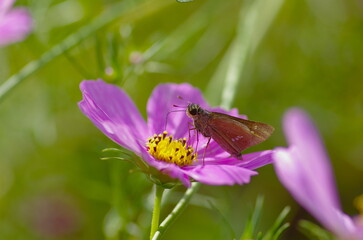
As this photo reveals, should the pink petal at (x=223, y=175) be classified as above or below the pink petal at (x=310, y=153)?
below

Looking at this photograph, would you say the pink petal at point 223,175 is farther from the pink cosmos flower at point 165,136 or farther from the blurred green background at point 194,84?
the blurred green background at point 194,84

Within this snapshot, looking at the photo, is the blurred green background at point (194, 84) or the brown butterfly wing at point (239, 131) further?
the blurred green background at point (194, 84)

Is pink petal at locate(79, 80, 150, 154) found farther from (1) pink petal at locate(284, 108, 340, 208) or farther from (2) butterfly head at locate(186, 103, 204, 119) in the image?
(1) pink petal at locate(284, 108, 340, 208)

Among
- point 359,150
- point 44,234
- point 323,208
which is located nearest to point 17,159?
point 44,234

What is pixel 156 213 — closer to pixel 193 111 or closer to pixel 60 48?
pixel 193 111

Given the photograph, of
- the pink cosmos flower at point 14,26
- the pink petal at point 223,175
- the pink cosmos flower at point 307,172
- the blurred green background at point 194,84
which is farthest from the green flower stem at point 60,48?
the pink cosmos flower at point 307,172

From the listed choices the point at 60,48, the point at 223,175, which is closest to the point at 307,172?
the point at 223,175

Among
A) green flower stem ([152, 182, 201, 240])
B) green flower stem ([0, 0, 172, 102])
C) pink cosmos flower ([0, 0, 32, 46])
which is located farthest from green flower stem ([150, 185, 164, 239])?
pink cosmos flower ([0, 0, 32, 46])
